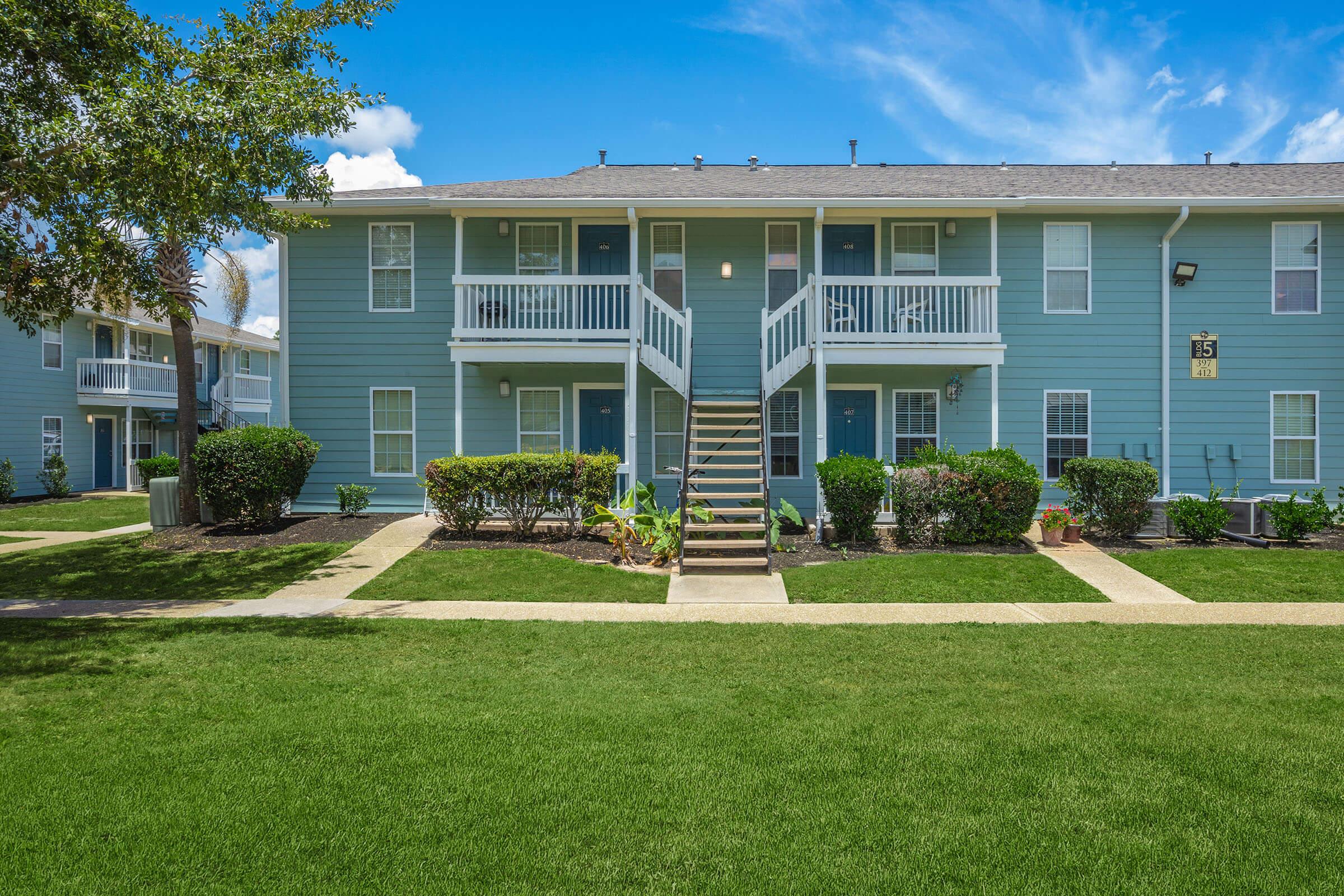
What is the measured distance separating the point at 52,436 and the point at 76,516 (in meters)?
7.52

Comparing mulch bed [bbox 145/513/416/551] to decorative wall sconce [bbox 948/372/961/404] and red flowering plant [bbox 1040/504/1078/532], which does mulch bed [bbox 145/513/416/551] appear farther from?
red flowering plant [bbox 1040/504/1078/532]

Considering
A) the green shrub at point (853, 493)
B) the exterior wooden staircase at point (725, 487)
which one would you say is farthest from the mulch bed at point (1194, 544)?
the exterior wooden staircase at point (725, 487)

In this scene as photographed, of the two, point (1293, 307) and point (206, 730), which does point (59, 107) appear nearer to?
point (206, 730)

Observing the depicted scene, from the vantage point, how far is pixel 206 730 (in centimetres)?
420

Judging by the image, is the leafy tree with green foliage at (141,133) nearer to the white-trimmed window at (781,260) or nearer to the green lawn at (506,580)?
the green lawn at (506,580)

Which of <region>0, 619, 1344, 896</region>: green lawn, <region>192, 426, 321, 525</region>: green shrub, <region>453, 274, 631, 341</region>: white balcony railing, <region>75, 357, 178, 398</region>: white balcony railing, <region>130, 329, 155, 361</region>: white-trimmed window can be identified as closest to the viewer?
<region>0, 619, 1344, 896</region>: green lawn

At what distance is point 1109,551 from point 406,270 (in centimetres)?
1208

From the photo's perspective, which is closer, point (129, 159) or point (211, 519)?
point (129, 159)

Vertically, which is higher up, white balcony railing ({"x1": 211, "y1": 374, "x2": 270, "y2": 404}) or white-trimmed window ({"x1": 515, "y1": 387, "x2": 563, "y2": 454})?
white balcony railing ({"x1": 211, "y1": 374, "x2": 270, "y2": 404})

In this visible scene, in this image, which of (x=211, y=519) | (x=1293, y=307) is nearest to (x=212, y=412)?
(x=211, y=519)

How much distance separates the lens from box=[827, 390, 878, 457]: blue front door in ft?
43.9

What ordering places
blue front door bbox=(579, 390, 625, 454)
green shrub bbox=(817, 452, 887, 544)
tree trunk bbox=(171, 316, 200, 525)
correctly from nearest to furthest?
green shrub bbox=(817, 452, 887, 544) < tree trunk bbox=(171, 316, 200, 525) < blue front door bbox=(579, 390, 625, 454)

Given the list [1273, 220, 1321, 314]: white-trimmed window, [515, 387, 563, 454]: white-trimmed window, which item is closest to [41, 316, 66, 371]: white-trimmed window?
[515, 387, 563, 454]: white-trimmed window

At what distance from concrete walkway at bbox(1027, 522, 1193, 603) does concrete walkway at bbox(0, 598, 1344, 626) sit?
0.98ft
